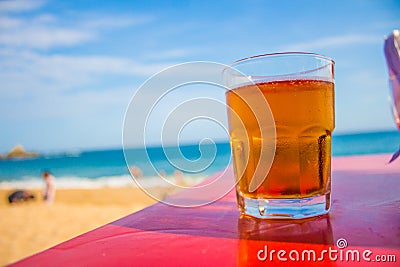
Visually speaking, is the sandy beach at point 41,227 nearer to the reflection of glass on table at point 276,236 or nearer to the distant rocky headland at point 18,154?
the reflection of glass on table at point 276,236

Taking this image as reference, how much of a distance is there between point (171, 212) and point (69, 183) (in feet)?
95.6

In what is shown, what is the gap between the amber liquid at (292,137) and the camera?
2.37 ft

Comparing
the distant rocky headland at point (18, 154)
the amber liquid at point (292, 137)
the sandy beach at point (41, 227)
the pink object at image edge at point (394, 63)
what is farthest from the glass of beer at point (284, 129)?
the distant rocky headland at point (18, 154)

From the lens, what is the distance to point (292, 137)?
28.7 inches

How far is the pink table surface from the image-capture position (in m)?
0.46

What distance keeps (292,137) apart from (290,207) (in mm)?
131

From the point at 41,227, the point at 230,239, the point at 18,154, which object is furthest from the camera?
the point at 18,154

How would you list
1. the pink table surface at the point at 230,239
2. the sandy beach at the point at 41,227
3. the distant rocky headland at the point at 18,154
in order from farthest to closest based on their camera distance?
the distant rocky headland at the point at 18,154
the sandy beach at the point at 41,227
the pink table surface at the point at 230,239

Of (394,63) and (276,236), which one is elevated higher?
(394,63)

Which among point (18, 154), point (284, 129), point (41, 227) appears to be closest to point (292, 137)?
point (284, 129)

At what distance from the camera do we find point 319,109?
0.75 meters

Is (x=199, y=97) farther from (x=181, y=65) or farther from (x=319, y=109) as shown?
(x=319, y=109)

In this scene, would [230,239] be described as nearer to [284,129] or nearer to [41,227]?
[284,129]

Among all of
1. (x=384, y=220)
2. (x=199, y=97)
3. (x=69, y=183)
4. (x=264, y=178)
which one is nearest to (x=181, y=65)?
(x=199, y=97)
